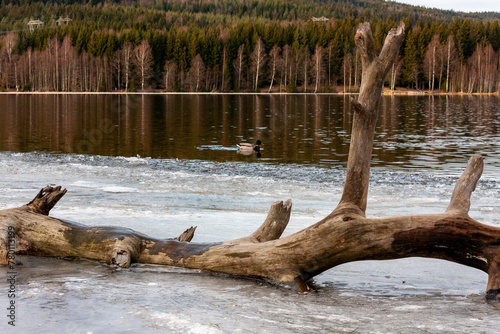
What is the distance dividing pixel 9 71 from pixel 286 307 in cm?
12514

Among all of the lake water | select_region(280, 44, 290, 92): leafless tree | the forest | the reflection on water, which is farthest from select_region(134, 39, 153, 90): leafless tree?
the lake water

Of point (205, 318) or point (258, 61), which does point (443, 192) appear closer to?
point (205, 318)

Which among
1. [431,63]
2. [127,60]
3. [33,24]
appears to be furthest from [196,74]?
[33,24]

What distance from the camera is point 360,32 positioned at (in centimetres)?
607

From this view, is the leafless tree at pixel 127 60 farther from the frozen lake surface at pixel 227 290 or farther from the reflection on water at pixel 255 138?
the frozen lake surface at pixel 227 290

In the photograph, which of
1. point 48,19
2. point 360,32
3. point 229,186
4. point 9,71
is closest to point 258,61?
point 9,71

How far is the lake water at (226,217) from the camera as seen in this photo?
5.32m

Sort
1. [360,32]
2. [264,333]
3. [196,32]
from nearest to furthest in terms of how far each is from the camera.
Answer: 1. [264,333]
2. [360,32]
3. [196,32]

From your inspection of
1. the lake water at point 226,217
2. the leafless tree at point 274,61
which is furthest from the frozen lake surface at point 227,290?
the leafless tree at point 274,61

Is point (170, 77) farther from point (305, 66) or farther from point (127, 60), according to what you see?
point (305, 66)

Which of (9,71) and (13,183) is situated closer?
(13,183)

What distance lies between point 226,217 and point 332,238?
4168mm

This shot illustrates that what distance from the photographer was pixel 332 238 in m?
6.21

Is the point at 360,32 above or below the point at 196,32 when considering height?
below
